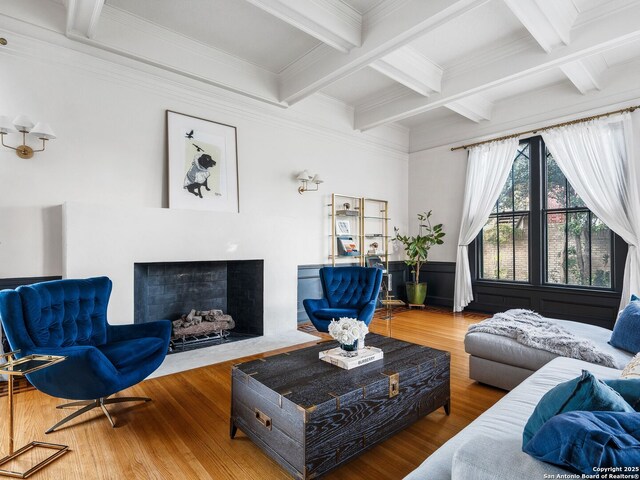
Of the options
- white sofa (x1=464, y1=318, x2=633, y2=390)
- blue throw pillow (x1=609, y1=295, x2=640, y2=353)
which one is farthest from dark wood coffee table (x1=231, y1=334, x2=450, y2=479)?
blue throw pillow (x1=609, y1=295, x2=640, y2=353)

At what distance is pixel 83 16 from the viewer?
3.08m

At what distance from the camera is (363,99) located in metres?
5.62

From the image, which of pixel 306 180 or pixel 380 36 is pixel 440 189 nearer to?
pixel 306 180

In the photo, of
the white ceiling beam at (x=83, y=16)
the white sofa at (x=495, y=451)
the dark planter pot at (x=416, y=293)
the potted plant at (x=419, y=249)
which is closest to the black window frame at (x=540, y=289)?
the potted plant at (x=419, y=249)

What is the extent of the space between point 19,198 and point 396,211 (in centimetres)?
562

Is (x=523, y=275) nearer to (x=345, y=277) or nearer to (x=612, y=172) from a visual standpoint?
(x=612, y=172)

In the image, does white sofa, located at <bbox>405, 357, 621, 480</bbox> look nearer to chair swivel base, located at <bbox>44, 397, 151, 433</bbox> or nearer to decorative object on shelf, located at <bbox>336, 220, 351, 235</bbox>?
chair swivel base, located at <bbox>44, 397, 151, 433</bbox>

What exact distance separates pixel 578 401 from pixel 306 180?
4408 millimetres

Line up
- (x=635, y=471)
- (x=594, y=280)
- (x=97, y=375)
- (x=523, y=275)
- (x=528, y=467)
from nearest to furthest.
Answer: (x=635, y=471)
(x=528, y=467)
(x=97, y=375)
(x=594, y=280)
(x=523, y=275)

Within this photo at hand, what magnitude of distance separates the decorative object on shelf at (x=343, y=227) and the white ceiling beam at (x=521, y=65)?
168 cm

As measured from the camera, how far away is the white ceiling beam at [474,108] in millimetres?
5344

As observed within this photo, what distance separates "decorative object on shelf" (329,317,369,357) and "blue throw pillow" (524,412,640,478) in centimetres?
126

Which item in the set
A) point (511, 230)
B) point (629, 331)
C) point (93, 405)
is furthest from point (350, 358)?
point (511, 230)

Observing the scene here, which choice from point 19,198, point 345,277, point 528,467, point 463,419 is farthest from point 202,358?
point 528,467
